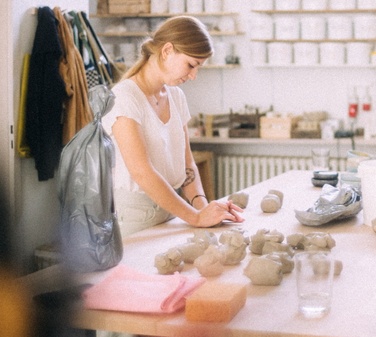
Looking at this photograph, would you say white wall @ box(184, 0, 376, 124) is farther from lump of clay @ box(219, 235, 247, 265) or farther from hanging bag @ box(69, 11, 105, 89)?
lump of clay @ box(219, 235, 247, 265)

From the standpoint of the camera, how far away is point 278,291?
56.4 inches

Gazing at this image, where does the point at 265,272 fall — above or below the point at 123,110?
below

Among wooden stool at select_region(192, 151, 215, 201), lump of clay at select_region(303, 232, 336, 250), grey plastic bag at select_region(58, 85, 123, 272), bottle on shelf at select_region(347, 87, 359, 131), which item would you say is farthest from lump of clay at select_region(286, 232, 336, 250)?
Result: bottle on shelf at select_region(347, 87, 359, 131)

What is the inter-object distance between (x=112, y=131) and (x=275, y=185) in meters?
1.17

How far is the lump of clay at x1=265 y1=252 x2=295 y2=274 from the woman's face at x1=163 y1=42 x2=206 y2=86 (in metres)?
1.02

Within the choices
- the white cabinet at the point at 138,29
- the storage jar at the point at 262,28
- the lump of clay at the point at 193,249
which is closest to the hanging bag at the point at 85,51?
the white cabinet at the point at 138,29

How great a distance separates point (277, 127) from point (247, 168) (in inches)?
22.2

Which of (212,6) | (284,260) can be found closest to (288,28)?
(212,6)

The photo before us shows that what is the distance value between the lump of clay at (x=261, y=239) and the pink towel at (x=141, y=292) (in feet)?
1.26

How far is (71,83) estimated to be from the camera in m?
4.21

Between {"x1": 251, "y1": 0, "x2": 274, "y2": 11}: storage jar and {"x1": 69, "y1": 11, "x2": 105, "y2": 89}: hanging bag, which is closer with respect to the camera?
{"x1": 69, "y1": 11, "x2": 105, "y2": 89}: hanging bag

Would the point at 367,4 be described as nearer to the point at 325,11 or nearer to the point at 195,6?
the point at 325,11

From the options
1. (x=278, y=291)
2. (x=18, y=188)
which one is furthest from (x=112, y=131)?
(x=18, y=188)

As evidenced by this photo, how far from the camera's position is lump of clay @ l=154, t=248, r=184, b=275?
5.20 ft
